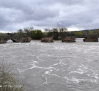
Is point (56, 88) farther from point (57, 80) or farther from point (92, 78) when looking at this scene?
point (92, 78)

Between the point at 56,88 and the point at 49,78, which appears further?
the point at 49,78

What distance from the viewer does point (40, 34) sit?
247 ft

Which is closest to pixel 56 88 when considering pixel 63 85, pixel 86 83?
pixel 63 85

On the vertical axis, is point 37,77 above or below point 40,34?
below

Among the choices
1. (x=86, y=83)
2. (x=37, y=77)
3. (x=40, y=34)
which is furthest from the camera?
(x=40, y=34)

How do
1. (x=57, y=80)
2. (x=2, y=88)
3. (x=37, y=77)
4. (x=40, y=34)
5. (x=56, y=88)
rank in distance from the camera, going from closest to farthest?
(x=2, y=88) < (x=56, y=88) < (x=57, y=80) < (x=37, y=77) < (x=40, y=34)

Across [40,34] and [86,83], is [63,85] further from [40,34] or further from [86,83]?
[40,34]

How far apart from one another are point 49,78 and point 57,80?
2.18 ft

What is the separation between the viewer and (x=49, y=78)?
8.34 meters

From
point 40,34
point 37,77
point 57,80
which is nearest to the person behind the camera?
point 57,80

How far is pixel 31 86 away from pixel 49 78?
1.69 meters

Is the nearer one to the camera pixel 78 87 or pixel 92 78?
pixel 78 87

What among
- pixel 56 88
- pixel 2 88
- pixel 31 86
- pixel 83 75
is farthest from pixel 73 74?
pixel 2 88

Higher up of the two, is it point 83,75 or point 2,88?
point 2,88
